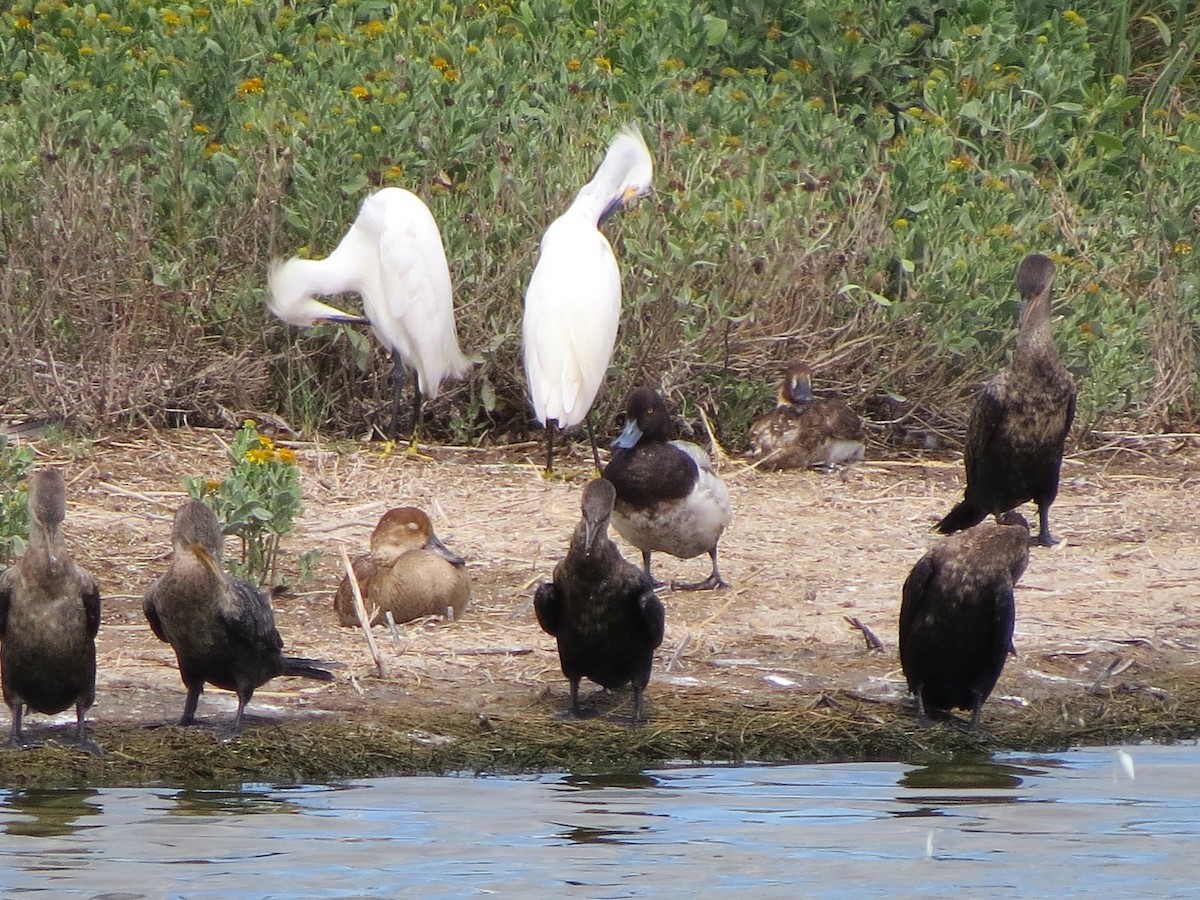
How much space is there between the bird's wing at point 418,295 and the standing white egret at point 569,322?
64cm

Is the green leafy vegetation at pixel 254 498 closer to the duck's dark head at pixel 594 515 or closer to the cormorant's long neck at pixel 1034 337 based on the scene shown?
the duck's dark head at pixel 594 515

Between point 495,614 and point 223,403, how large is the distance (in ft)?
11.8

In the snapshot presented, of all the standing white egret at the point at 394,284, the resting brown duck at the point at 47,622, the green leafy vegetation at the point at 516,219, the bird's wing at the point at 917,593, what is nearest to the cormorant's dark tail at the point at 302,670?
the resting brown duck at the point at 47,622

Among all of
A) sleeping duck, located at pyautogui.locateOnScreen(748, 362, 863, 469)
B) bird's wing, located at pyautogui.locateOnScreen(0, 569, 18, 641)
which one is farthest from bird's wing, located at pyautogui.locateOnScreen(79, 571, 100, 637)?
sleeping duck, located at pyautogui.locateOnScreen(748, 362, 863, 469)

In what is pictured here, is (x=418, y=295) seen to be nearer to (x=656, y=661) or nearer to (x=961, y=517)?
(x=961, y=517)

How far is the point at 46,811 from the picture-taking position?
5.27 m

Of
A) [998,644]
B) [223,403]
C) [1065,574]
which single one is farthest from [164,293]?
[998,644]

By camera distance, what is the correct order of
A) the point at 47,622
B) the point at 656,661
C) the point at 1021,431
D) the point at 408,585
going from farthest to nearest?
the point at 1021,431 → the point at 408,585 → the point at 656,661 → the point at 47,622

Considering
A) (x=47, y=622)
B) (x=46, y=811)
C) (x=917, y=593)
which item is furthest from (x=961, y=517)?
(x=46, y=811)

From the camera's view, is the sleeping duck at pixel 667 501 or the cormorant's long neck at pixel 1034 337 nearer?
the sleeping duck at pixel 667 501

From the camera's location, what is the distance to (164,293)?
10.4 m

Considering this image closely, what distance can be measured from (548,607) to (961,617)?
1.21 metres

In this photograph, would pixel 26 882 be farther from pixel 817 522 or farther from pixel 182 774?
pixel 817 522

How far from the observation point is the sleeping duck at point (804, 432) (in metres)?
9.89
